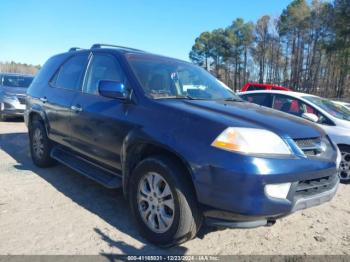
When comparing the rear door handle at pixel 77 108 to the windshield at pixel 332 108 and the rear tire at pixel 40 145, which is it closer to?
the rear tire at pixel 40 145

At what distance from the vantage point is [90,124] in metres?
3.93

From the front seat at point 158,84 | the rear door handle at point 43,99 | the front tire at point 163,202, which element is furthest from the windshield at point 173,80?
the rear door handle at point 43,99

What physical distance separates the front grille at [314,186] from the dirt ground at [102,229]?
0.66 metres

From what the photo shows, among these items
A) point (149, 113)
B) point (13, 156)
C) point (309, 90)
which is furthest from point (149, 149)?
point (309, 90)

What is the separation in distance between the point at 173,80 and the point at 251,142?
1.60 m

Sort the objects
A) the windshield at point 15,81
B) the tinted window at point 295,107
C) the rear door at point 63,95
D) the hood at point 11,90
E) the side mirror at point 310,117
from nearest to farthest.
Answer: the rear door at point 63,95 → the side mirror at point 310,117 → the tinted window at point 295,107 → the hood at point 11,90 → the windshield at point 15,81

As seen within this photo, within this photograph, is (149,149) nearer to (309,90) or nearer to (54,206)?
(54,206)

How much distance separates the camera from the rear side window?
177 inches

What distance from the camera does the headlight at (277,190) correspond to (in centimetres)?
252

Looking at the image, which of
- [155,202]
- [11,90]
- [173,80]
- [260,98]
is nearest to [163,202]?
[155,202]

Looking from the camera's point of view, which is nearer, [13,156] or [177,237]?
[177,237]

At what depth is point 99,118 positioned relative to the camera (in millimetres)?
3758

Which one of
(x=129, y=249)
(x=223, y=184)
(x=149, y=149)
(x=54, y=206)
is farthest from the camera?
(x=54, y=206)

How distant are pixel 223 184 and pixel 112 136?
153 cm
